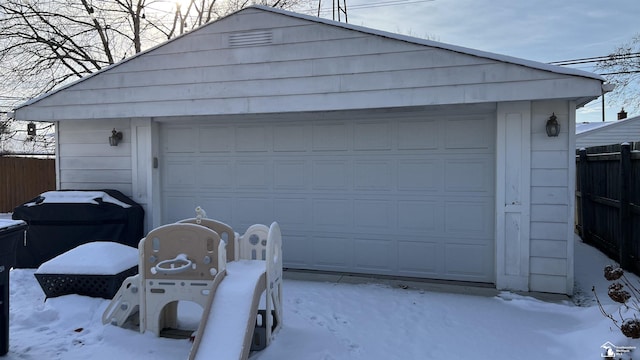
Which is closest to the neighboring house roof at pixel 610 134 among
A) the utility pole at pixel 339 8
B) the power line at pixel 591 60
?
the power line at pixel 591 60

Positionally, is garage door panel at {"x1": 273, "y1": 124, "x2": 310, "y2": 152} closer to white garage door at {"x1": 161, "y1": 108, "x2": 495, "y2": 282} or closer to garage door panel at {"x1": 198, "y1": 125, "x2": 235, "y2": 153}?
white garage door at {"x1": 161, "y1": 108, "x2": 495, "y2": 282}

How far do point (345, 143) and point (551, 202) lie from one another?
8.50ft

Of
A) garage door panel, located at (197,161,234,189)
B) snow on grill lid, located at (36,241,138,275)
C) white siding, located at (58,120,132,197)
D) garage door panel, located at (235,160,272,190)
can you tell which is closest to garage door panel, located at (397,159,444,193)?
garage door panel, located at (235,160,272,190)

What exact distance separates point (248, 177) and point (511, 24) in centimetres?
1162

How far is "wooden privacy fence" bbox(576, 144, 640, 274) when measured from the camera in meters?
5.98

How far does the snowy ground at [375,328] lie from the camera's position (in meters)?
3.63

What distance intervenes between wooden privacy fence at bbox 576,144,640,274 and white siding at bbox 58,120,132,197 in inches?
274

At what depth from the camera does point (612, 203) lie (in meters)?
6.86

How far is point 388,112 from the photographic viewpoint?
230 inches

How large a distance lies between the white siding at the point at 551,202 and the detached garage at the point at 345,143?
0.01 metres

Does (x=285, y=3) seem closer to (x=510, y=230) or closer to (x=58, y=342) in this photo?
(x=510, y=230)

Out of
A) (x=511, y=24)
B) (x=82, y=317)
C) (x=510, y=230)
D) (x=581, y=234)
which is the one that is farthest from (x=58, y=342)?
(x=511, y=24)

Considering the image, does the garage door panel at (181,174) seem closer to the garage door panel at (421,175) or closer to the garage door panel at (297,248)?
the garage door panel at (297,248)

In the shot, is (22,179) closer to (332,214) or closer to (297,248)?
(297,248)
